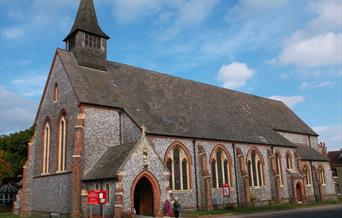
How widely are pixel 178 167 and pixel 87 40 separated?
14.9m

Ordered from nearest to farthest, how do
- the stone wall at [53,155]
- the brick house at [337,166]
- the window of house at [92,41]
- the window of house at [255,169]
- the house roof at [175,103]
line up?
1. the stone wall at [53,155]
2. the house roof at [175,103]
3. the window of house at [92,41]
4. the window of house at [255,169]
5. the brick house at [337,166]

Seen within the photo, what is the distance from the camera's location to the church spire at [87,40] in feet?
109

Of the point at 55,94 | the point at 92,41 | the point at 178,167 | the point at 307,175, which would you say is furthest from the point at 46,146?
the point at 307,175

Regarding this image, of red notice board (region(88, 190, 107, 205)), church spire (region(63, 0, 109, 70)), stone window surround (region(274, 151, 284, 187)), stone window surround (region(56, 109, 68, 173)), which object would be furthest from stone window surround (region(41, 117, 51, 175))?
stone window surround (region(274, 151, 284, 187))

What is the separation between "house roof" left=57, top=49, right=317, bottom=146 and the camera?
31241 mm

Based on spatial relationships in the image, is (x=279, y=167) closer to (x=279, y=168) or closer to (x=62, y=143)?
(x=279, y=168)

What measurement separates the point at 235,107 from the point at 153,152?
21467mm

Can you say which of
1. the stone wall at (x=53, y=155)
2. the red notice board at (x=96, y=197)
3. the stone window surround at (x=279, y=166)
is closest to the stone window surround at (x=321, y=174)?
the stone window surround at (x=279, y=166)

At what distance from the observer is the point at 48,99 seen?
3366 cm

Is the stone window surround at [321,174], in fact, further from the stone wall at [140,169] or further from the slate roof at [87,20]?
the slate roof at [87,20]

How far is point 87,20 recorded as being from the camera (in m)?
34.5

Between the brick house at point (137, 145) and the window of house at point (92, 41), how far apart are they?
0.10 meters

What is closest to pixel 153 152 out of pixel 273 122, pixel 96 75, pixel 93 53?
pixel 96 75

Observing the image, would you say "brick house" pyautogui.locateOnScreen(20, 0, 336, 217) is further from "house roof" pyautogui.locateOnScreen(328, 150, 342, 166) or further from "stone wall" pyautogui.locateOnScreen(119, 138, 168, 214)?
"house roof" pyautogui.locateOnScreen(328, 150, 342, 166)
